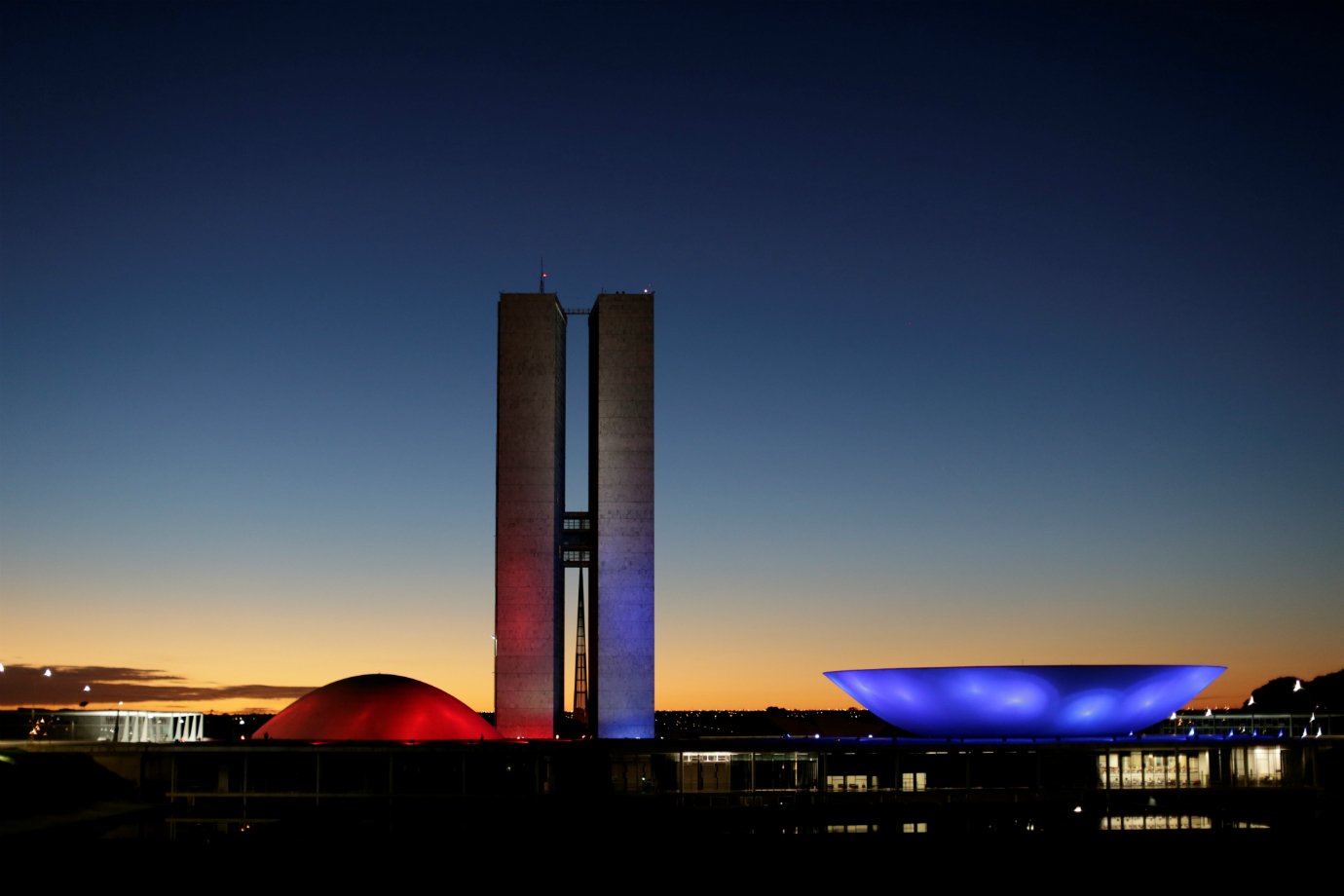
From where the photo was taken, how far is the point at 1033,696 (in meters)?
41.0

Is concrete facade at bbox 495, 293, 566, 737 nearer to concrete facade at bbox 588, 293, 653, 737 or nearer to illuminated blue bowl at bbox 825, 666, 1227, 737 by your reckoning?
concrete facade at bbox 588, 293, 653, 737

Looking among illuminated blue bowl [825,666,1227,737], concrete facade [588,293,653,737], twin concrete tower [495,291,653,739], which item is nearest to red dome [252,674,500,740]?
twin concrete tower [495,291,653,739]

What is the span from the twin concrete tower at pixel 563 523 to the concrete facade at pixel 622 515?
0.05 meters

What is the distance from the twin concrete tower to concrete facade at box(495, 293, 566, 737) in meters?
0.05

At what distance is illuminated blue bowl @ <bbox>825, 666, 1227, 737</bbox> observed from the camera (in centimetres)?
4066

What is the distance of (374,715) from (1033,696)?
25.0 m

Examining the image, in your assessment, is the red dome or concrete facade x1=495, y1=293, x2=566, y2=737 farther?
concrete facade x1=495, y1=293, x2=566, y2=737

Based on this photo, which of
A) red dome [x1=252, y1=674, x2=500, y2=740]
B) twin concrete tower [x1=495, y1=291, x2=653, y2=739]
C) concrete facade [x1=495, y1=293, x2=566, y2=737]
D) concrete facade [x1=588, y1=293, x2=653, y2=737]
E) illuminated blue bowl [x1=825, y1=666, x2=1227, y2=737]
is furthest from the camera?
concrete facade [x1=588, y1=293, x2=653, y2=737]

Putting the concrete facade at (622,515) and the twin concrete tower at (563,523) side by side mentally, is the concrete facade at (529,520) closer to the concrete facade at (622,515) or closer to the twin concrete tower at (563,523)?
the twin concrete tower at (563,523)

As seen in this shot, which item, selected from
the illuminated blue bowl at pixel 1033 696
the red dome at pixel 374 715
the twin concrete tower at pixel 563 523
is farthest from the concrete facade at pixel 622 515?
the illuminated blue bowl at pixel 1033 696

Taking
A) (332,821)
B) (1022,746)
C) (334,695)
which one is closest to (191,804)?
(332,821)

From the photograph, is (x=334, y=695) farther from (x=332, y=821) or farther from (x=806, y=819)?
(x=806, y=819)

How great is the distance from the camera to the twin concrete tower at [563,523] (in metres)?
66.1

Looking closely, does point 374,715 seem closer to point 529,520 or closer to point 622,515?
point 529,520
